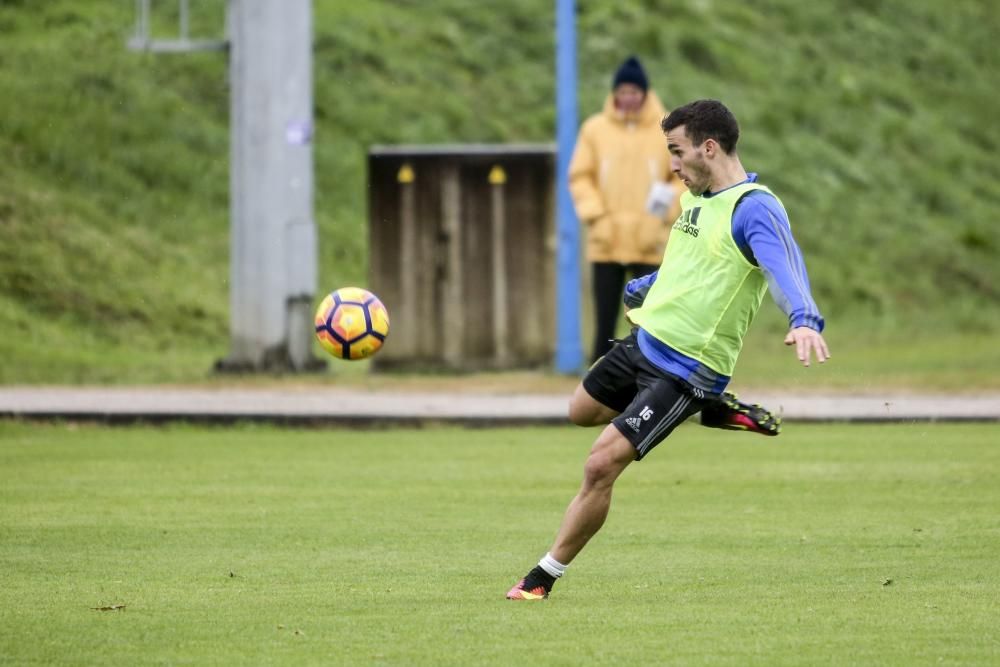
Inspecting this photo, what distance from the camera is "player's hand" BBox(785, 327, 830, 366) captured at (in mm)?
7160

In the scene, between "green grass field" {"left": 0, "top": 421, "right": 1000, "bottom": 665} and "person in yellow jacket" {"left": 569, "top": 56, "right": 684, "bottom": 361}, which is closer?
"green grass field" {"left": 0, "top": 421, "right": 1000, "bottom": 665}

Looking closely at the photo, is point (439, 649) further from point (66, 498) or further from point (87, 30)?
point (87, 30)

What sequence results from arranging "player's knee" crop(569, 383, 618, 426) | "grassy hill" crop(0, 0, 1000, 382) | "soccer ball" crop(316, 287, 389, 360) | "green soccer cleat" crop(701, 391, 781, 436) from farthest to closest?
1. "grassy hill" crop(0, 0, 1000, 382)
2. "soccer ball" crop(316, 287, 389, 360)
3. "player's knee" crop(569, 383, 618, 426)
4. "green soccer cleat" crop(701, 391, 781, 436)

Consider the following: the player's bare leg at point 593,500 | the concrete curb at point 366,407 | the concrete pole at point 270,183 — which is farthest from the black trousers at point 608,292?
the player's bare leg at point 593,500

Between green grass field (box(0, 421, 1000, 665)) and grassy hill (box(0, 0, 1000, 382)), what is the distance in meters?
6.84

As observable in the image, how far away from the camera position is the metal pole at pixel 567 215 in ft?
62.6

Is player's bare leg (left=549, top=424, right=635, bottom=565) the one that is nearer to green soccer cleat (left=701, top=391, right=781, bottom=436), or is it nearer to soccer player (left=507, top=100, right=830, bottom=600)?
soccer player (left=507, top=100, right=830, bottom=600)

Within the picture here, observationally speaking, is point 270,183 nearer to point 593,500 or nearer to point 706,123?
point 706,123

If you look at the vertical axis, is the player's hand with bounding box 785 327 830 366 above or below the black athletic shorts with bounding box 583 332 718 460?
above

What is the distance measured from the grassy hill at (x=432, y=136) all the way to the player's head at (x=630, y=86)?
544cm

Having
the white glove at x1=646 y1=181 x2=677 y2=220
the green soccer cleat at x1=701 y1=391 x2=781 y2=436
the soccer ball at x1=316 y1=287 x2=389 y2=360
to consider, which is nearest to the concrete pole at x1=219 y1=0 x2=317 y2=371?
the white glove at x1=646 y1=181 x2=677 y2=220

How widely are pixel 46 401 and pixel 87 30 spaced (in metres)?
11.8

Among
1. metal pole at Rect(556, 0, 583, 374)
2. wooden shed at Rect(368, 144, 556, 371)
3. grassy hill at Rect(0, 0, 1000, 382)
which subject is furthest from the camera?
grassy hill at Rect(0, 0, 1000, 382)

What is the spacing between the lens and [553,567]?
7793mm
